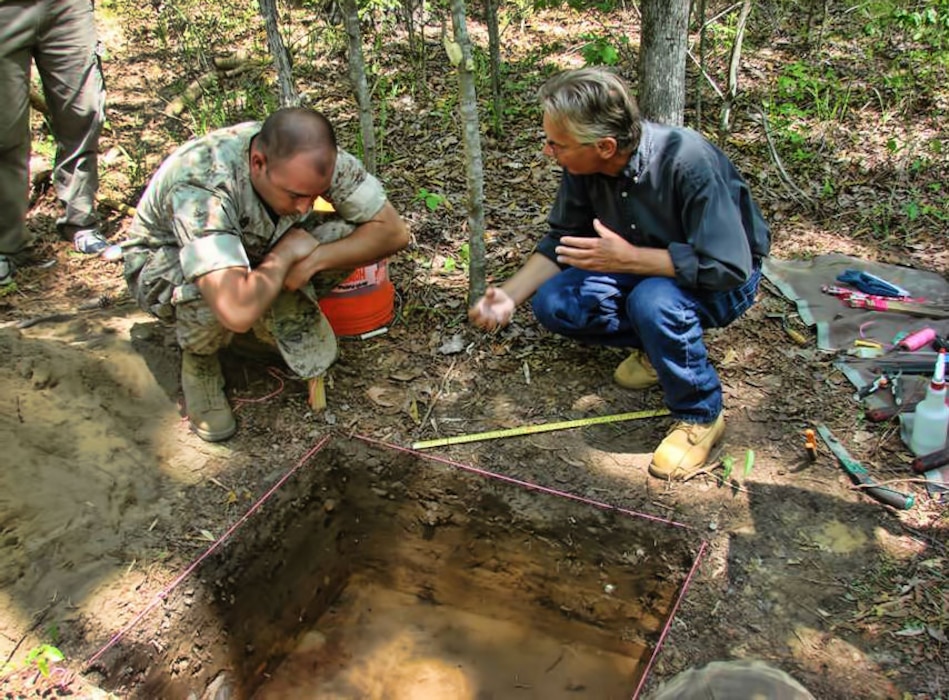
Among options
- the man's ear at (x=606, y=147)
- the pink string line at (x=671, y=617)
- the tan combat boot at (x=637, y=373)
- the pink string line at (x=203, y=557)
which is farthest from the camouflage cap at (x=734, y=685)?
the tan combat boot at (x=637, y=373)

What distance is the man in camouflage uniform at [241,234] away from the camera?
2.93 meters

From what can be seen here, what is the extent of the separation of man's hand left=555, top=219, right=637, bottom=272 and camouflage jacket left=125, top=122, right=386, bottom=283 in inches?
37.1

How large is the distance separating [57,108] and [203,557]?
2997 mm

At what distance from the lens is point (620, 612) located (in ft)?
10.4

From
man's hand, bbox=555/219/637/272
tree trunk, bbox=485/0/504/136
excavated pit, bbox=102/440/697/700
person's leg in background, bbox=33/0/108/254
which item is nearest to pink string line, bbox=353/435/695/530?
excavated pit, bbox=102/440/697/700

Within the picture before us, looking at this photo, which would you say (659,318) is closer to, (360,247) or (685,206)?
(685,206)

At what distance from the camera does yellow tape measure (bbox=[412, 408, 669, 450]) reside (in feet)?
11.2

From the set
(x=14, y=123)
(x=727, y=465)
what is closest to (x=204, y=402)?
(x=14, y=123)

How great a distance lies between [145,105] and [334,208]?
3.71 metres

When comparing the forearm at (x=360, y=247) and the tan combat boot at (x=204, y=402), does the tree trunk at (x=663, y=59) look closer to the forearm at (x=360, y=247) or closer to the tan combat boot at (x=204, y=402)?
the forearm at (x=360, y=247)

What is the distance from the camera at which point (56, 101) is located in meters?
4.48

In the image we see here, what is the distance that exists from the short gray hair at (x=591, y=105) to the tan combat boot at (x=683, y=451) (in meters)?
1.16

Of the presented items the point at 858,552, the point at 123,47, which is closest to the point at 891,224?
the point at 858,552

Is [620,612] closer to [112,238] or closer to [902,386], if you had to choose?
[902,386]
